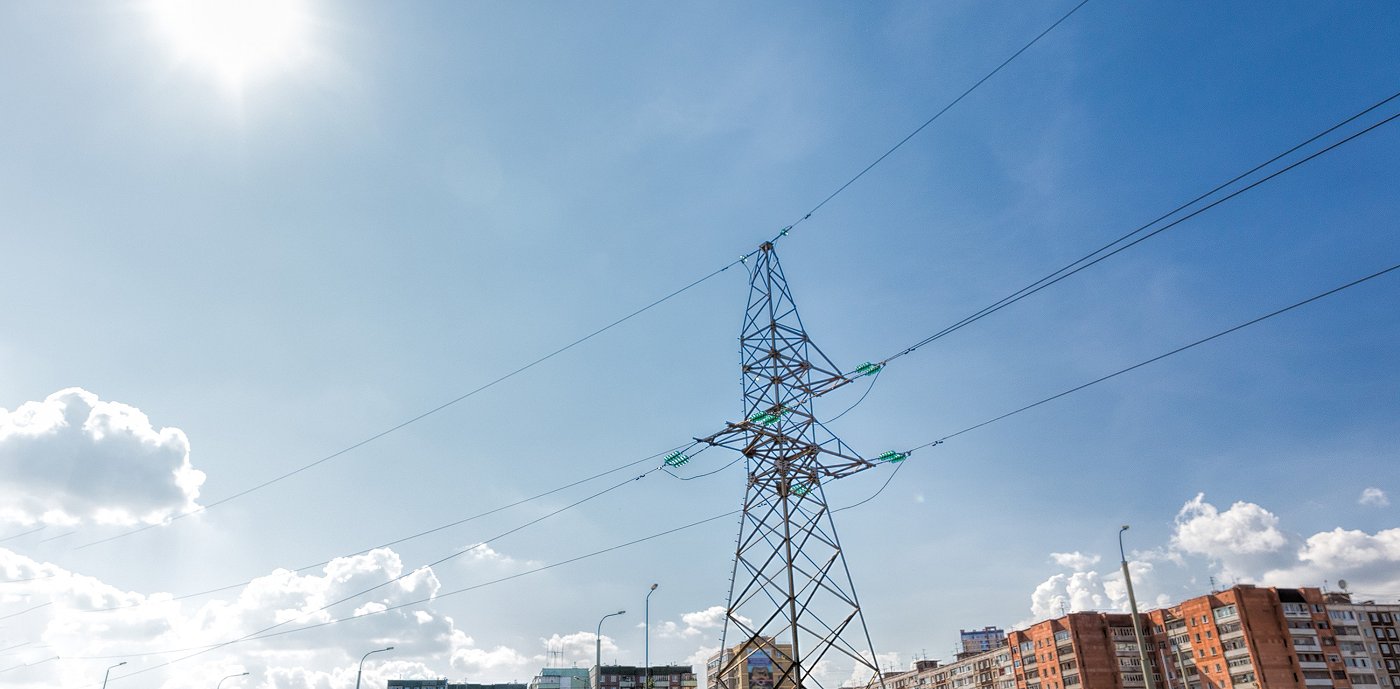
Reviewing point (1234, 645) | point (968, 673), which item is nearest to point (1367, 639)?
point (1234, 645)

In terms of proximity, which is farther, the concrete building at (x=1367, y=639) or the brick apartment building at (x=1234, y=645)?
the concrete building at (x=1367, y=639)

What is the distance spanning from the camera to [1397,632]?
13400cm

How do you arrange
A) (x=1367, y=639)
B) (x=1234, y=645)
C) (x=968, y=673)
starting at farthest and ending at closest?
(x=968, y=673) → (x=1367, y=639) → (x=1234, y=645)

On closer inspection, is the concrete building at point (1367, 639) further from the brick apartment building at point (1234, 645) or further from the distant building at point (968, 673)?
the distant building at point (968, 673)

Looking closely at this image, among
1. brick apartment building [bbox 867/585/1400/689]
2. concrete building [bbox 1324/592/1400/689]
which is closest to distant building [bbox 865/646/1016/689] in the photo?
brick apartment building [bbox 867/585/1400/689]

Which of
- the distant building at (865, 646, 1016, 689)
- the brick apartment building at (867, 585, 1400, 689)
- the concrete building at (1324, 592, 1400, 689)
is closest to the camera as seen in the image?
the brick apartment building at (867, 585, 1400, 689)

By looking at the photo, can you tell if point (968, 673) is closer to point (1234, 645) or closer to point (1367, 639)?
point (1234, 645)

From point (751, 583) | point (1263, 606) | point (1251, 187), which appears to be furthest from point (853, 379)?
point (1263, 606)

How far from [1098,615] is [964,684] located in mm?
38314

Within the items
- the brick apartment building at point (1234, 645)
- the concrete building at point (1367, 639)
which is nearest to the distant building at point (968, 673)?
the brick apartment building at point (1234, 645)

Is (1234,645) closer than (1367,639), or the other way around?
(1234,645)

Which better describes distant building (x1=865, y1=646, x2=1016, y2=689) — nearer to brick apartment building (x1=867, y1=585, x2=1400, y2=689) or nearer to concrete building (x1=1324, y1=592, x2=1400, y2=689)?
brick apartment building (x1=867, y1=585, x2=1400, y2=689)

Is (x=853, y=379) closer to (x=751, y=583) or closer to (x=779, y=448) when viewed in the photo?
(x=779, y=448)

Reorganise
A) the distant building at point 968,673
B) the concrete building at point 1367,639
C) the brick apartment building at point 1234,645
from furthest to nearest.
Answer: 1. the distant building at point 968,673
2. the concrete building at point 1367,639
3. the brick apartment building at point 1234,645
